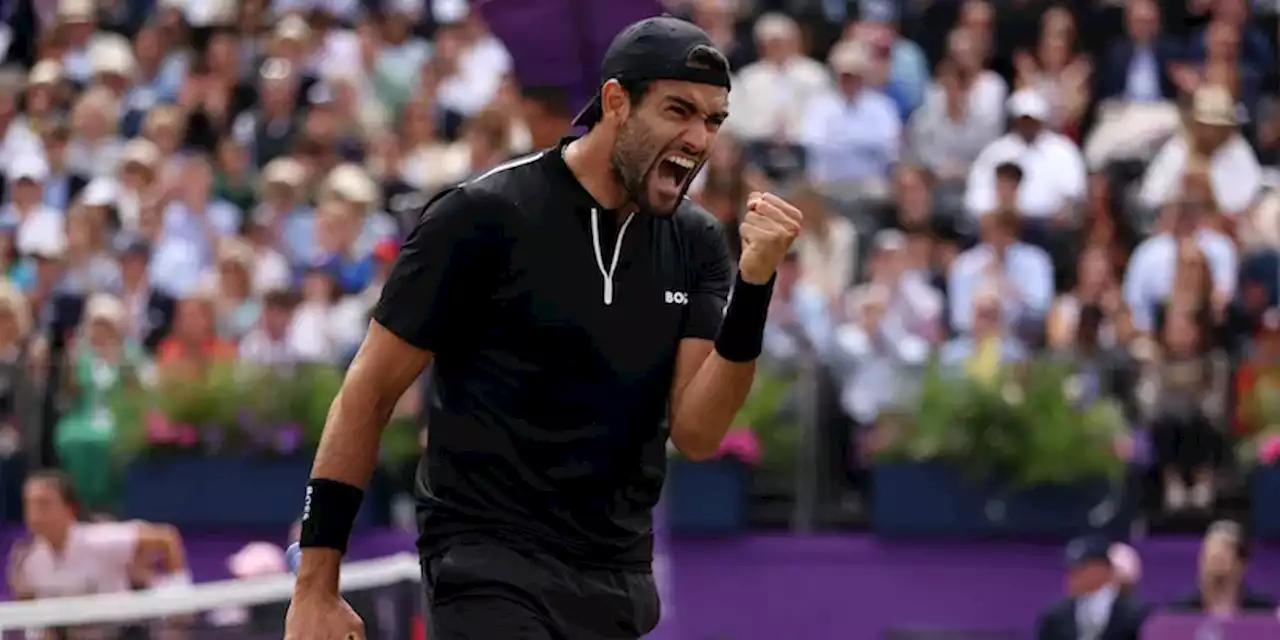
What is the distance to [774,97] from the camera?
1556 centimetres

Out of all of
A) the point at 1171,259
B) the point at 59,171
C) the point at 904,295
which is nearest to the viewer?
the point at 1171,259

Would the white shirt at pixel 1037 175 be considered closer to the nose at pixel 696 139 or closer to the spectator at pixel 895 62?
the spectator at pixel 895 62

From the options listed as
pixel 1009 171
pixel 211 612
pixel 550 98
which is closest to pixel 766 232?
pixel 550 98

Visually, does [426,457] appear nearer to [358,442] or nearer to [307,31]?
[358,442]

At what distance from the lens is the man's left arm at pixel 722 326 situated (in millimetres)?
5035

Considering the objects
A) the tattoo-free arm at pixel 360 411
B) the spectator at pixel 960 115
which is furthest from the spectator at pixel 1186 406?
the tattoo-free arm at pixel 360 411

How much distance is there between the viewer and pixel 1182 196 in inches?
529

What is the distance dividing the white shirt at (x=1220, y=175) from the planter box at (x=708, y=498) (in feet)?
9.45

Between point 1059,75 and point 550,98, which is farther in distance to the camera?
point 1059,75

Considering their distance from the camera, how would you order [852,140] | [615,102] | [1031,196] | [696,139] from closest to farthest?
[696,139] → [615,102] → [1031,196] → [852,140]

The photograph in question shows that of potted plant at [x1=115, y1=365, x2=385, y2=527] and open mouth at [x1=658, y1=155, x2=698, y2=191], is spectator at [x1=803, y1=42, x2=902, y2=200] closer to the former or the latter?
potted plant at [x1=115, y1=365, x2=385, y2=527]

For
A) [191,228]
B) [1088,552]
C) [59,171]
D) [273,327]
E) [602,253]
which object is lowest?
[1088,552]

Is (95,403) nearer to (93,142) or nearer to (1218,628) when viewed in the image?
(93,142)

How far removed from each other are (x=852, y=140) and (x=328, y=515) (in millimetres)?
10117
